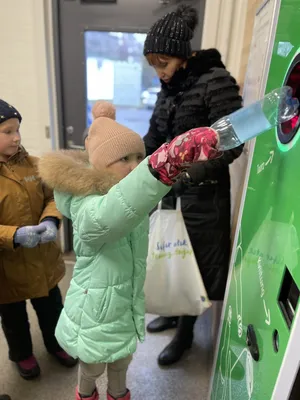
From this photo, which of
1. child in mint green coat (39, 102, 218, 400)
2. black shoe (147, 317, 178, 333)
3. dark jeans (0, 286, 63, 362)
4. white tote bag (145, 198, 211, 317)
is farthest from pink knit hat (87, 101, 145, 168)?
black shoe (147, 317, 178, 333)

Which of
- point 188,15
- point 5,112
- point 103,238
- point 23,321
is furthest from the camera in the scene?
point 23,321

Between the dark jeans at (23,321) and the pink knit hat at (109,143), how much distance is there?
86 cm

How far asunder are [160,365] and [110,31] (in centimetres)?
193

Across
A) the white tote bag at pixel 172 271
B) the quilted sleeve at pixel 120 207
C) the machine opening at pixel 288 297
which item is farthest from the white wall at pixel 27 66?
the machine opening at pixel 288 297

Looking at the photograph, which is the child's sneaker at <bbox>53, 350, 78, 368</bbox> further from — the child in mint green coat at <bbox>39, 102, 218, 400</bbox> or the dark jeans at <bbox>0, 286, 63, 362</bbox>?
the child in mint green coat at <bbox>39, 102, 218, 400</bbox>

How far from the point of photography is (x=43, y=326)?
162 centimetres

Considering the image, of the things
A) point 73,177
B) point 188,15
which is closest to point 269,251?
point 73,177

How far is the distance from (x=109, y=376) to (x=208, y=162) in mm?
848

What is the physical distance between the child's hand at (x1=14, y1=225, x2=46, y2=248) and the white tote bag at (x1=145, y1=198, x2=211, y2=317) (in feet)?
1.51

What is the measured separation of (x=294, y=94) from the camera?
2.30 feet

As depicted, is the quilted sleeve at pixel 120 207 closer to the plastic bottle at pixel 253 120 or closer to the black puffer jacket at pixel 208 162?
the plastic bottle at pixel 253 120

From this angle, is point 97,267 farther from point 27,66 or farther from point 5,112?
point 27,66

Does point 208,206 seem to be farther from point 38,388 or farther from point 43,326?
point 38,388

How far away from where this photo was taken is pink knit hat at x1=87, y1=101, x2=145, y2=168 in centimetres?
93
